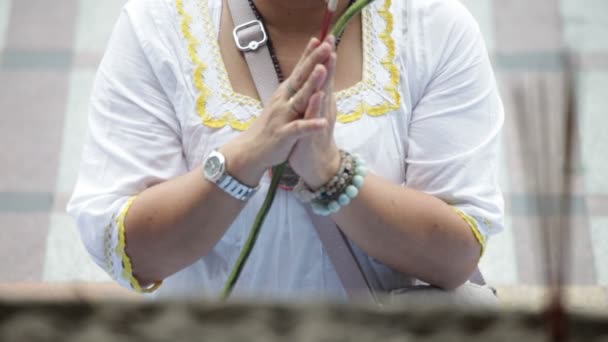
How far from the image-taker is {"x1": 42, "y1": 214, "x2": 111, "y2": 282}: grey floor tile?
2.43 m

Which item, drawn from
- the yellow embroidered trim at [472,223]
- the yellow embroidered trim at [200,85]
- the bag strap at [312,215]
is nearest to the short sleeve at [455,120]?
the yellow embroidered trim at [472,223]

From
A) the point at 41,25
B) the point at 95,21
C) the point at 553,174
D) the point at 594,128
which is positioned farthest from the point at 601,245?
the point at 553,174

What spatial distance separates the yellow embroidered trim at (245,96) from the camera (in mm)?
1346

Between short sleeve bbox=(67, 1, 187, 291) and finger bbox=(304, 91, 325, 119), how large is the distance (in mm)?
313

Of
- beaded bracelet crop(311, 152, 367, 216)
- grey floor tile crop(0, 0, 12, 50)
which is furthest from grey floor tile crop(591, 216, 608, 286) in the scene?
grey floor tile crop(0, 0, 12, 50)

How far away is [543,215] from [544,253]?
3 centimetres

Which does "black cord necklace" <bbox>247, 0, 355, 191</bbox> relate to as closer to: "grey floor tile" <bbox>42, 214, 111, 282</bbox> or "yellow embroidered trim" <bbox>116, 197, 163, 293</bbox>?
"yellow embroidered trim" <bbox>116, 197, 163, 293</bbox>

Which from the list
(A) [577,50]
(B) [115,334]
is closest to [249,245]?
(B) [115,334]

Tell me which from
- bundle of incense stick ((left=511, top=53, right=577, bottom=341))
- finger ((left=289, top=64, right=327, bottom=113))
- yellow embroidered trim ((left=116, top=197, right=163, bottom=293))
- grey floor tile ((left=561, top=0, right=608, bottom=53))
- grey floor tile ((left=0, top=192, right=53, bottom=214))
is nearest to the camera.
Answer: bundle of incense stick ((left=511, top=53, right=577, bottom=341))

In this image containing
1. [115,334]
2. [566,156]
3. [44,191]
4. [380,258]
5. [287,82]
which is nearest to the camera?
[115,334]

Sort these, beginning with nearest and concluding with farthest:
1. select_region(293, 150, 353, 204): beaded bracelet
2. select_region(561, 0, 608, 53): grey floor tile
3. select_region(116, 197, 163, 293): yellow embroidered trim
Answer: select_region(293, 150, 353, 204): beaded bracelet → select_region(116, 197, 163, 293): yellow embroidered trim → select_region(561, 0, 608, 53): grey floor tile

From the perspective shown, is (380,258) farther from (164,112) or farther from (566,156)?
(566,156)

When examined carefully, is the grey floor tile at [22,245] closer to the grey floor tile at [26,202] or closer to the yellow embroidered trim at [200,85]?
the grey floor tile at [26,202]

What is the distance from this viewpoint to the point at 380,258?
4.37ft
